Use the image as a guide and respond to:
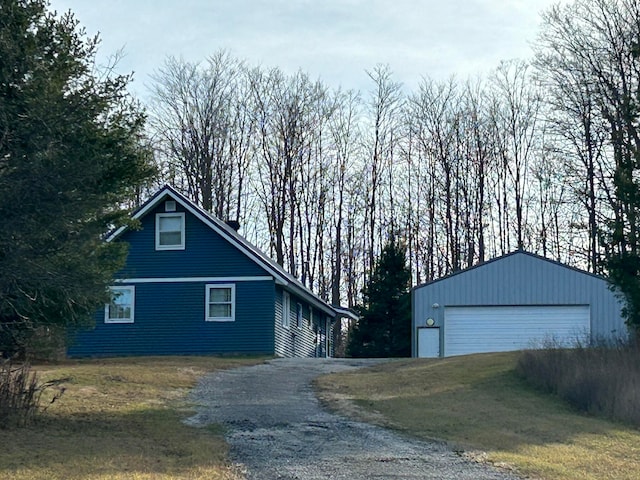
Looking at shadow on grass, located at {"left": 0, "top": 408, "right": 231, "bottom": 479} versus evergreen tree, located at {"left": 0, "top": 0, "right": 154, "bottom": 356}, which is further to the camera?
evergreen tree, located at {"left": 0, "top": 0, "right": 154, "bottom": 356}

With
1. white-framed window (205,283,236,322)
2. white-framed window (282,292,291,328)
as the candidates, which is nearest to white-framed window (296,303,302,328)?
white-framed window (282,292,291,328)

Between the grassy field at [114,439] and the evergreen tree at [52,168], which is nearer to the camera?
the grassy field at [114,439]

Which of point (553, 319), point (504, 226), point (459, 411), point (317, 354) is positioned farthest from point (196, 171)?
point (459, 411)

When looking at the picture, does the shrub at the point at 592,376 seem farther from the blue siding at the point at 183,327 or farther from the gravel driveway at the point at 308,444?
the blue siding at the point at 183,327

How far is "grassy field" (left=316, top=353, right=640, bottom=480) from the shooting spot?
510 inches

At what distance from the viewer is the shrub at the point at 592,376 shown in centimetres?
1741

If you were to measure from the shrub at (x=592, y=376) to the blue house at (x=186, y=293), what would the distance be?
11.9 m

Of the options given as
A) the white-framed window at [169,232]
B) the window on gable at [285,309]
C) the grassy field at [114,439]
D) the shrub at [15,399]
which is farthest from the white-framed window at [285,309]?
the shrub at [15,399]

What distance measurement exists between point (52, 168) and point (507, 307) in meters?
22.8

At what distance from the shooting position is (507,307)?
33344 mm

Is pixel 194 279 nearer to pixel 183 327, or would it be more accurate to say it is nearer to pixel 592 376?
pixel 183 327

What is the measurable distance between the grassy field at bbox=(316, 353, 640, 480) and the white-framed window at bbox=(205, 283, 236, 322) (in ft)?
29.9

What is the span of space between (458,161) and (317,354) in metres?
13.7

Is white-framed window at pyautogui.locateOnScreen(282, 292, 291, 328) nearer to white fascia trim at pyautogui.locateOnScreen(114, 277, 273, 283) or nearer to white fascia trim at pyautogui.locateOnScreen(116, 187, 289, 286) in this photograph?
white fascia trim at pyautogui.locateOnScreen(116, 187, 289, 286)
